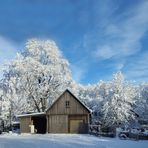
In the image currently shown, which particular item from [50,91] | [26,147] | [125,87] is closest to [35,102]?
[50,91]

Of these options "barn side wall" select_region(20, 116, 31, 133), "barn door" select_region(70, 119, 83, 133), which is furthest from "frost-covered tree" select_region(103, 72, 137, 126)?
"barn side wall" select_region(20, 116, 31, 133)

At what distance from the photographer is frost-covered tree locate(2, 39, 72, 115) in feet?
210

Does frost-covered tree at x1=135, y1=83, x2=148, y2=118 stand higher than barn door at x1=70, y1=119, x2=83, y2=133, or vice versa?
frost-covered tree at x1=135, y1=83, x2=148, y2=118

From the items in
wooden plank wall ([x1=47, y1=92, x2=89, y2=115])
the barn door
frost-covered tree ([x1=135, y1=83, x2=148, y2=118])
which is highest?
frost-covered tree ([x1=135, y1=83, x2=148, y2=118])

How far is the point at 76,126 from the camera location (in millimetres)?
54625

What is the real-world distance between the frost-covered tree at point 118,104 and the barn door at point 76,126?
409 inches

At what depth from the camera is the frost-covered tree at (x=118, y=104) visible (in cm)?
6345

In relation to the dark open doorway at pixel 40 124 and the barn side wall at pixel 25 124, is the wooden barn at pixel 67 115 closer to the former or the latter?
the barn side wall at pixel 25 124

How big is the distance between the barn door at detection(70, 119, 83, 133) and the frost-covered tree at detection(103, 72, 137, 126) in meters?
10.4

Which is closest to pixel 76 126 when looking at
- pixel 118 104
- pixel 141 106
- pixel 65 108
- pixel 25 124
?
pixel 65 108

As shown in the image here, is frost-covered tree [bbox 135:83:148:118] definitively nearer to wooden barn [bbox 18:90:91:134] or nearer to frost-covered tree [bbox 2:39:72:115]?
frost-covered tree [bbox 2:39:72:115]

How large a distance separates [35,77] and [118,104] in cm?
1577

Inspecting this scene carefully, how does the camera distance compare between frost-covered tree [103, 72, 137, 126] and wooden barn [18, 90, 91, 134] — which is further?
frost-covered tree [103, 72, 137, 126]

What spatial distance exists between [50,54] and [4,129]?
16608 millimetres
